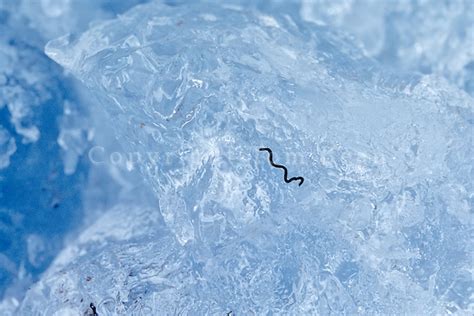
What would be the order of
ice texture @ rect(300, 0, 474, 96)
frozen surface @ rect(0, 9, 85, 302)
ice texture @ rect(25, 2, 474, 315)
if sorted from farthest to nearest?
ice texture @ rect(300, 0, 474, 96)
frozen surface @ rect(0, 9, 85, 302)
ice texture @ rect(25, 2, 474, 315)

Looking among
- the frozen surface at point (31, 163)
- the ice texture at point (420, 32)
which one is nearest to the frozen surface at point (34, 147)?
the frozen surface at point (31, 163)

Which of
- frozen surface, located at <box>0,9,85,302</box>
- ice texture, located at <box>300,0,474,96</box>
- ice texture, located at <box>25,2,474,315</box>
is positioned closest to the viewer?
ice texture, located at <box>25,2,474,315</box>

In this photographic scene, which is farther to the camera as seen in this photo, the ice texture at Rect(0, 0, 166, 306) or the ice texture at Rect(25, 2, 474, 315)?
the ice texture at Rect(0, 0, 166, 306)

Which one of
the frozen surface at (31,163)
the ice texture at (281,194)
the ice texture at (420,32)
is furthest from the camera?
the ice texture at (420,32)

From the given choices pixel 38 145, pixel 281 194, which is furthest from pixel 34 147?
pixel 281 194

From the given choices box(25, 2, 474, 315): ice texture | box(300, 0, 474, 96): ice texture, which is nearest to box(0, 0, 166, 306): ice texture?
box(25, 2, 474, 315): ice texture

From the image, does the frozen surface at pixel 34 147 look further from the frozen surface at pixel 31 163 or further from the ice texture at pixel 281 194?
the ice texture at pixel 281 194

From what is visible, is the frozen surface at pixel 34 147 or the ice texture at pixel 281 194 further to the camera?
the frozen surface at pixel 34 147

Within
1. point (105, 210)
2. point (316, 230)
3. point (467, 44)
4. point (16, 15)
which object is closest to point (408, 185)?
point (316, 230)

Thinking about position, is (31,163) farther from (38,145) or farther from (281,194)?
(281,194)

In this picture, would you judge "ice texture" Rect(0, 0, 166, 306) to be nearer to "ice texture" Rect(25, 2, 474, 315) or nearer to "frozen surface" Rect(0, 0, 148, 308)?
"frozen surface" Rect(0, 0, 148, 308)
